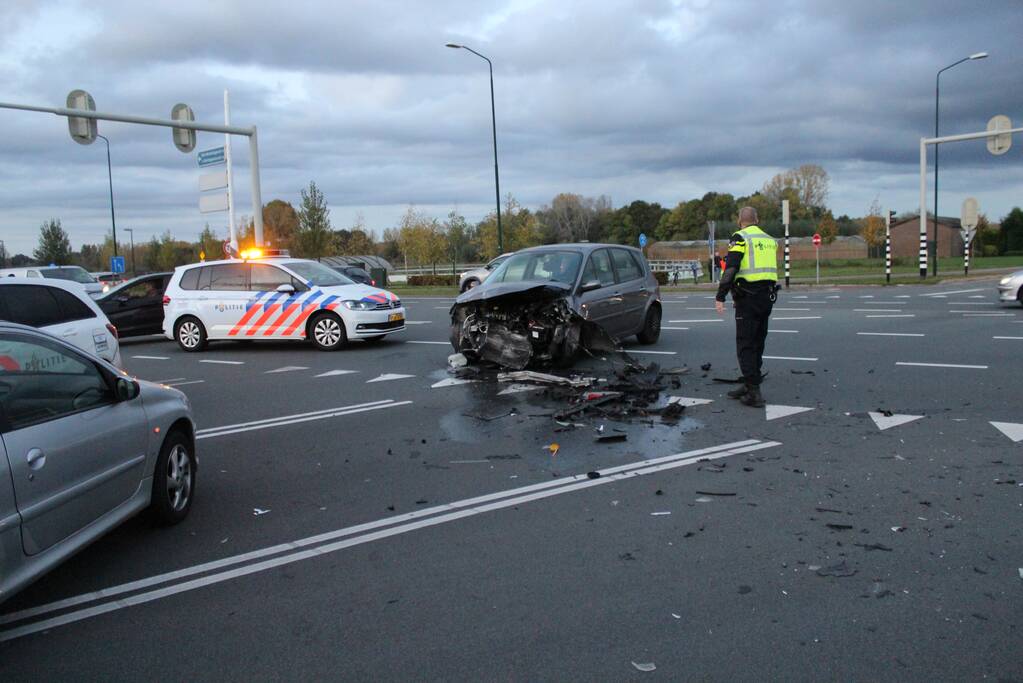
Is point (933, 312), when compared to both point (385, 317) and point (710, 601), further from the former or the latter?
point (710, 601)

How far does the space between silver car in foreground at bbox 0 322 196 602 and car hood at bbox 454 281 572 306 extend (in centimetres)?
570

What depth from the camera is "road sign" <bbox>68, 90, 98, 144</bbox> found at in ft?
66.0

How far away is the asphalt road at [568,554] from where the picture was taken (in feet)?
11.3

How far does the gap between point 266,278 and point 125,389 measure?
10.6m

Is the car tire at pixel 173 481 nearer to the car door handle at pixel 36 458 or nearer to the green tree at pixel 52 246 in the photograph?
the car door handle at pixel 36 458

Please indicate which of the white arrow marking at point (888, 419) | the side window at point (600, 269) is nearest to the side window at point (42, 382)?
the white arrow marking at point (888, 419)

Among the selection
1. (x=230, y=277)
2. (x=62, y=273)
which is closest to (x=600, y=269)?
(x=230, y=277)

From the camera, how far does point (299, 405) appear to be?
31.0 ft

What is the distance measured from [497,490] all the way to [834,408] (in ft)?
13.7

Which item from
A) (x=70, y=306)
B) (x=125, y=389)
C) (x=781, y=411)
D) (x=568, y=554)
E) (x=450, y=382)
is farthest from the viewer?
(x=450, y=382)

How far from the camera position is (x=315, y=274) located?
49.5ft

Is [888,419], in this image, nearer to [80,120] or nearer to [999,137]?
[80,120]

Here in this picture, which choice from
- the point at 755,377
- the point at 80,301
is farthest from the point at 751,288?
the point at 80,301

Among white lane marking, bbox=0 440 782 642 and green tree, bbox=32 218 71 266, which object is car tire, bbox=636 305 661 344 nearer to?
white lane marking, bbox=0 440 782 642
